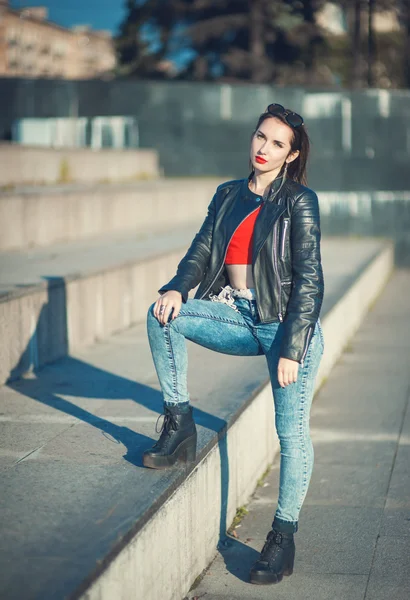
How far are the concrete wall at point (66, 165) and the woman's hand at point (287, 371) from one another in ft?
22.5

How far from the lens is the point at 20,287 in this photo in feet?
18.7

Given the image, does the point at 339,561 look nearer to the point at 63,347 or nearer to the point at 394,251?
the point at 63,347

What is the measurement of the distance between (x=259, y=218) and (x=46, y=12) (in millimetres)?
14643

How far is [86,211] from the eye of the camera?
30.8 feet

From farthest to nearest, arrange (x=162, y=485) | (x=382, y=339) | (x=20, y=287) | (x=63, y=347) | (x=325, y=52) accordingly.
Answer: (x=325, y=52) < (x=382, y=339) < (x=63, y=347) < (x=20, y=287) < (x=162, y=485)

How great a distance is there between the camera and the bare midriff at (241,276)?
3623 mm

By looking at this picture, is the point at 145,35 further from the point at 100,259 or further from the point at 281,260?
the point at 281,260

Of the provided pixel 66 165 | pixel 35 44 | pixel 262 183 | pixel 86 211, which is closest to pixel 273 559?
pixel 262 183

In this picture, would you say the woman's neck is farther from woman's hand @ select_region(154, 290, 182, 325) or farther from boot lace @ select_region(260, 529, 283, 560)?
boot lace @ select_region(260, 529, 283, 560)

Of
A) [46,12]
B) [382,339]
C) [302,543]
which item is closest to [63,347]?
[302,543]

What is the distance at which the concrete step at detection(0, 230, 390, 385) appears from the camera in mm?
5504

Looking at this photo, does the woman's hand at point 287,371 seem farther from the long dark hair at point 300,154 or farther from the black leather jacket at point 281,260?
the long dark hair at point 300,154

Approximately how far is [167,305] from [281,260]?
49 centimetres

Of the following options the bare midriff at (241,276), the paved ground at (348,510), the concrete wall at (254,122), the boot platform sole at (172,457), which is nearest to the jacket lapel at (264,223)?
the bare midriff at (241,276)
